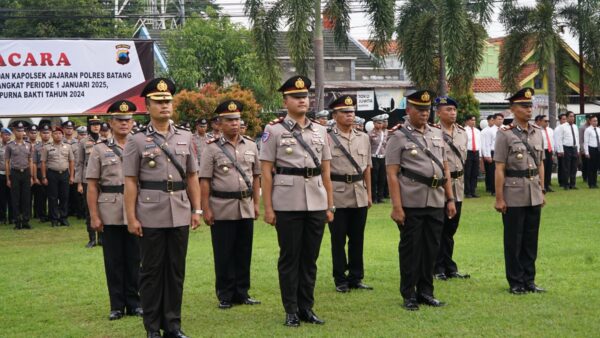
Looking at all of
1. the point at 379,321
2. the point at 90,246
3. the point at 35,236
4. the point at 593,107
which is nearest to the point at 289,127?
the point at 379,321

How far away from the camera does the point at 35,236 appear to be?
58.8 feet

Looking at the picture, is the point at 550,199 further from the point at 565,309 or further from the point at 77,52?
the point at 565,309

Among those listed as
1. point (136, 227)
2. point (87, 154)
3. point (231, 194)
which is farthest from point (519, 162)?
point (87, 154)

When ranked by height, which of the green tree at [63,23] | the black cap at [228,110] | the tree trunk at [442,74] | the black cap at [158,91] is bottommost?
the black cap at [228,110]

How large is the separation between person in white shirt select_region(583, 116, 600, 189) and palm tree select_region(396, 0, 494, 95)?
3724 millimetres

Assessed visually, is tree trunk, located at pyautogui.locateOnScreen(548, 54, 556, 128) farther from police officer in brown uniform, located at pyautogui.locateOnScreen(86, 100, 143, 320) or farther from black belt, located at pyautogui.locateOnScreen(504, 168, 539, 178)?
police officer in brown uniform, located at pyautogui.locateOnScreen(86, 100, 143, 320)

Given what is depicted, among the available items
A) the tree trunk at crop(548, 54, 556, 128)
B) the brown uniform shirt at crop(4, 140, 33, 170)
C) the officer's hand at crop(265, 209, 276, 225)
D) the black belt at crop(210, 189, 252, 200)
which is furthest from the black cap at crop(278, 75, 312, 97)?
the tree trunk at crop(548, 54, 556, 128)

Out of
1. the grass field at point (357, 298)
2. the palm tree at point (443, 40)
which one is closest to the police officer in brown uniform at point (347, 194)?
the grass field at point (357, 298)

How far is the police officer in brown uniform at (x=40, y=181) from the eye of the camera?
19.9 meters

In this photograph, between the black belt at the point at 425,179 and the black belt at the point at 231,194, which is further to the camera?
the black belt at the point at 231,194

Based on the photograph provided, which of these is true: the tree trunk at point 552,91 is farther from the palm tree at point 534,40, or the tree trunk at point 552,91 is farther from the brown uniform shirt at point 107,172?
the brown uniform shirt at point 107,172

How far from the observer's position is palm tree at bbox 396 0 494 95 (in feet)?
82.1

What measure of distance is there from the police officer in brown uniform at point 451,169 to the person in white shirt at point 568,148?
568 inches

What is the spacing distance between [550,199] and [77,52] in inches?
461
